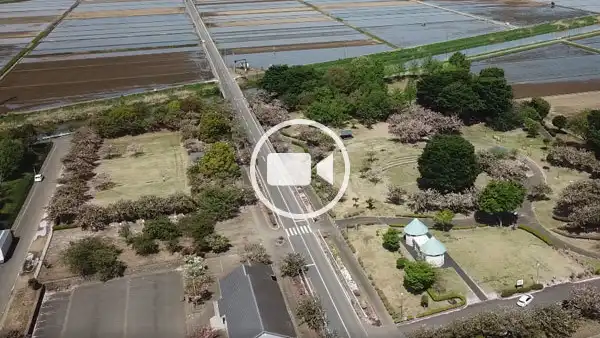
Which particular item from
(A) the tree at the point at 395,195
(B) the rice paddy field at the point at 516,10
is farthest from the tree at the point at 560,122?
(B) the rice paddy field at the point at 516,10

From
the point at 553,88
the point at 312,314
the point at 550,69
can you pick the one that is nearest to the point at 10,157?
the point at 312,314

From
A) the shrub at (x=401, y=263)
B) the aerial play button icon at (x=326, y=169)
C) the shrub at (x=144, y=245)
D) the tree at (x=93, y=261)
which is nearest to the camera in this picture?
the tree at (x=93, y=261)

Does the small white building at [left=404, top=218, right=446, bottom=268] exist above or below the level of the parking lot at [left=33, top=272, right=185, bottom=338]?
above

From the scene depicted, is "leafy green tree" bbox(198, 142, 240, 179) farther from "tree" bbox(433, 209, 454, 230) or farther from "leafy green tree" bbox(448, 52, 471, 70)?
"leafy green tree" bbox(448, 52, 471, 70)

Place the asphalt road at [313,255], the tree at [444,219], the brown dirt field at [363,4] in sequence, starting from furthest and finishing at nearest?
the brown dirt field at [363,4]
the tree at [444,219]
the asphalt road at [313,255]

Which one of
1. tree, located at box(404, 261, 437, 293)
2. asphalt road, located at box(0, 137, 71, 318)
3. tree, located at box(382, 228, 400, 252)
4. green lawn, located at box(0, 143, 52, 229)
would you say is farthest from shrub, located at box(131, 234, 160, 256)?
tree, located at box(404, 261, 437, 293)

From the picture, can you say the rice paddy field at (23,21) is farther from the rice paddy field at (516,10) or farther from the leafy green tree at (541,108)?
the rice paddy field at (516,10)
